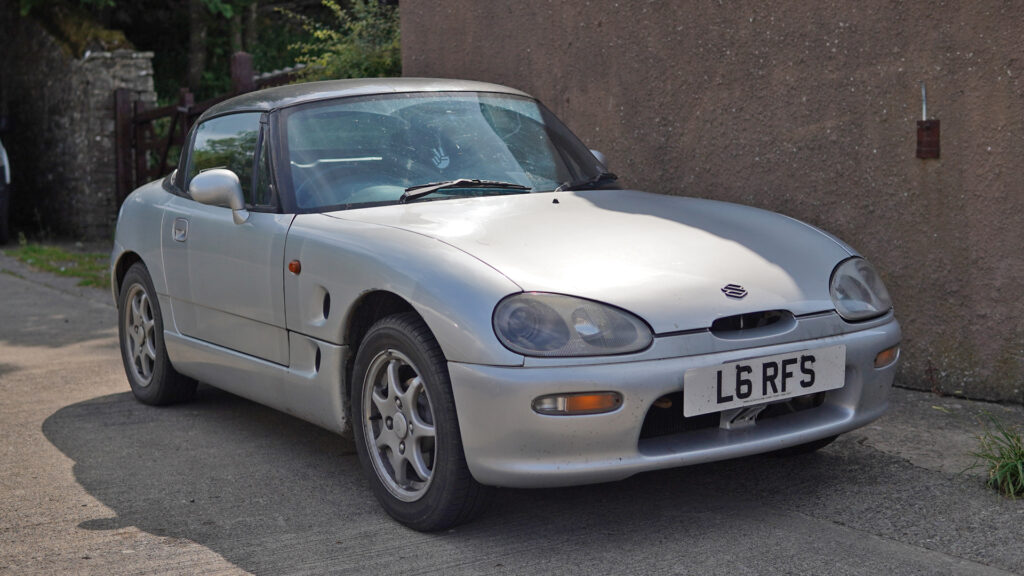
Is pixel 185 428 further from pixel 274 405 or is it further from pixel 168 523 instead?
pixel 168 523

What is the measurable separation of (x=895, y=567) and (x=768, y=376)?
637 millimetres

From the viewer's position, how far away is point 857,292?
389 cm

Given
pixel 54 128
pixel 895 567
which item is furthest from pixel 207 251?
pixel 54 128

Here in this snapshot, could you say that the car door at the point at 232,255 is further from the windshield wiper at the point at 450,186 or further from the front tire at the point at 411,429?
the front tire at the point at 411,429

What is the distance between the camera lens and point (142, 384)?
5648 mm

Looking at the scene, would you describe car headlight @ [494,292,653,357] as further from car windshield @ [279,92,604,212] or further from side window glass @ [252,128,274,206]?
side window glass @ [252,128,274,206]

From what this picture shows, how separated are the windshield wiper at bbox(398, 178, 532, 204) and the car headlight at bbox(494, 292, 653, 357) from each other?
1.12 metres

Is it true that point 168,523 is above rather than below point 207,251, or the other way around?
below

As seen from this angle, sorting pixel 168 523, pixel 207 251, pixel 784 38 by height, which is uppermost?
pixel 784 38

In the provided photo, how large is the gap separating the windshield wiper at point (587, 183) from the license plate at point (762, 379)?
4.76 feet

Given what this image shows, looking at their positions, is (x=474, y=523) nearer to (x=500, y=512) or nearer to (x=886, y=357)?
(x=500, y=512)

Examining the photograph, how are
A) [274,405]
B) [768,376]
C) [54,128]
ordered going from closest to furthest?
[768,376] < [274,405] < [54,128]

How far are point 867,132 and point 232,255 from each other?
2901mm

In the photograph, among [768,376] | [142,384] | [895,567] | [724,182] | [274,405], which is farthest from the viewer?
[724,182]
